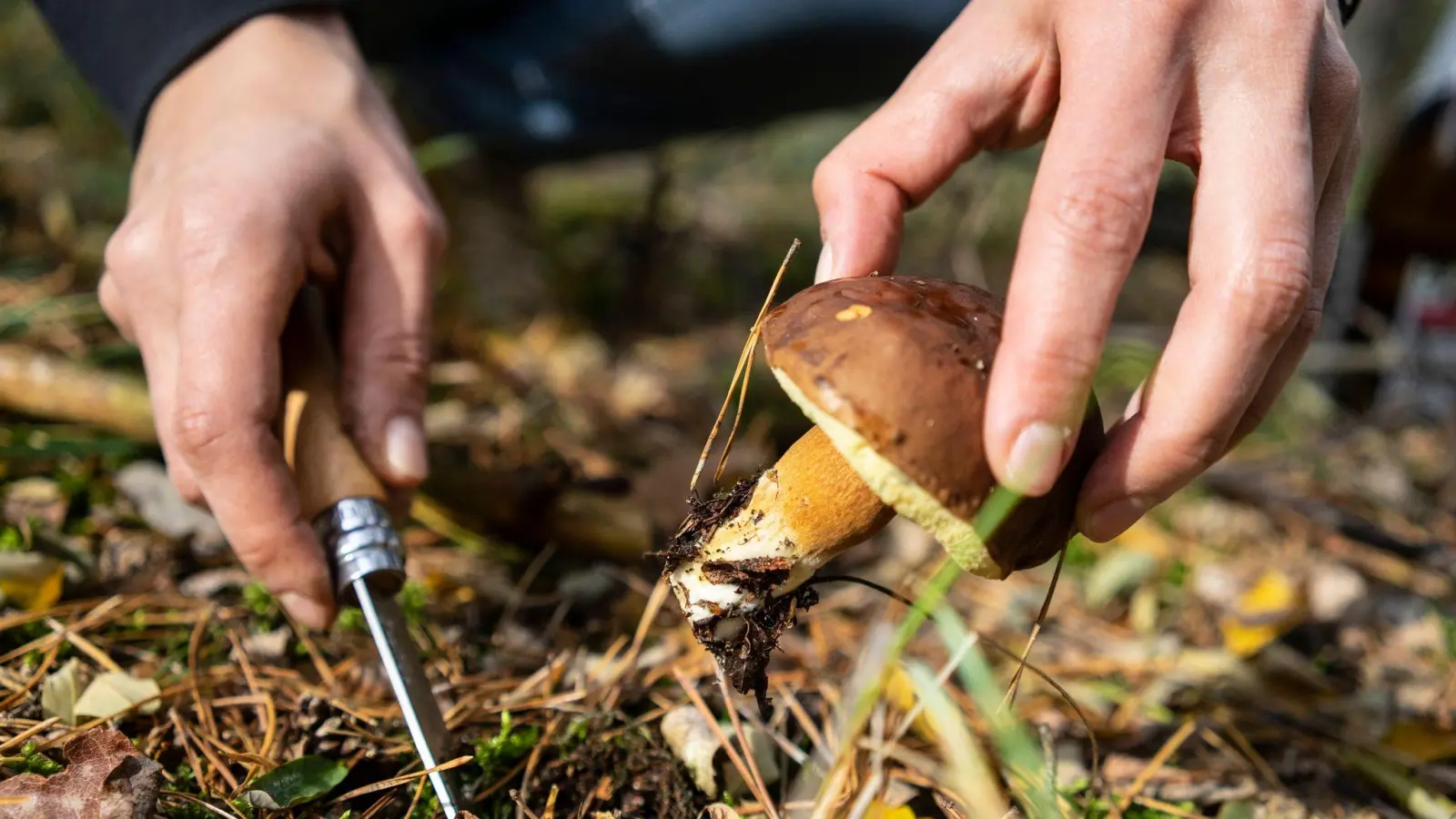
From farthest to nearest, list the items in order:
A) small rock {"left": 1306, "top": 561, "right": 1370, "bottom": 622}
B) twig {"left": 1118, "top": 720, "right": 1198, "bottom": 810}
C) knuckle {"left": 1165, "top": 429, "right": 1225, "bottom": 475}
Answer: small rock {"left": 1306, "top": 561, "right": 1370, "bottom": 622}, twig {"left": 1118, "top": 720, "right": 1198, "bottom": 810}, knuckle {"left": 1165, "top": 429, "right": 1225, "bottom": 475}

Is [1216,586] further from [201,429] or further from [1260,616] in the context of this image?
[201,429]

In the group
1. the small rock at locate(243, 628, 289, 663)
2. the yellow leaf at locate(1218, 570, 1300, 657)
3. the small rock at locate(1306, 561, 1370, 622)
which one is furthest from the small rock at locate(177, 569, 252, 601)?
the small rock at locate(1306, 561, 1370, 622)

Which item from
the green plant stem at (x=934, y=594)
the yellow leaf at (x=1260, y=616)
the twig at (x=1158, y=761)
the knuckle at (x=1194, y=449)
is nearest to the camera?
the green plant stem at (x=934, y=594)

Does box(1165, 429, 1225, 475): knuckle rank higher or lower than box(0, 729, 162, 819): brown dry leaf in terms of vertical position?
higher

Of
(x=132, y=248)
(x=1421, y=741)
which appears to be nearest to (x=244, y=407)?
(x=132, y=248)

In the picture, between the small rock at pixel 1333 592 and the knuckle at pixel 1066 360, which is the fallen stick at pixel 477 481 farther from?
the small rock at pixel 1333 592

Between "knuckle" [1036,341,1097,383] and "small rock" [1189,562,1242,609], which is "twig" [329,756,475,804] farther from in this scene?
"small rock" [1189,562,1242,609]

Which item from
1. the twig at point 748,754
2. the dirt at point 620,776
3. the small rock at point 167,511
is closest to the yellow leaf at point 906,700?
the twig at point 748,754
